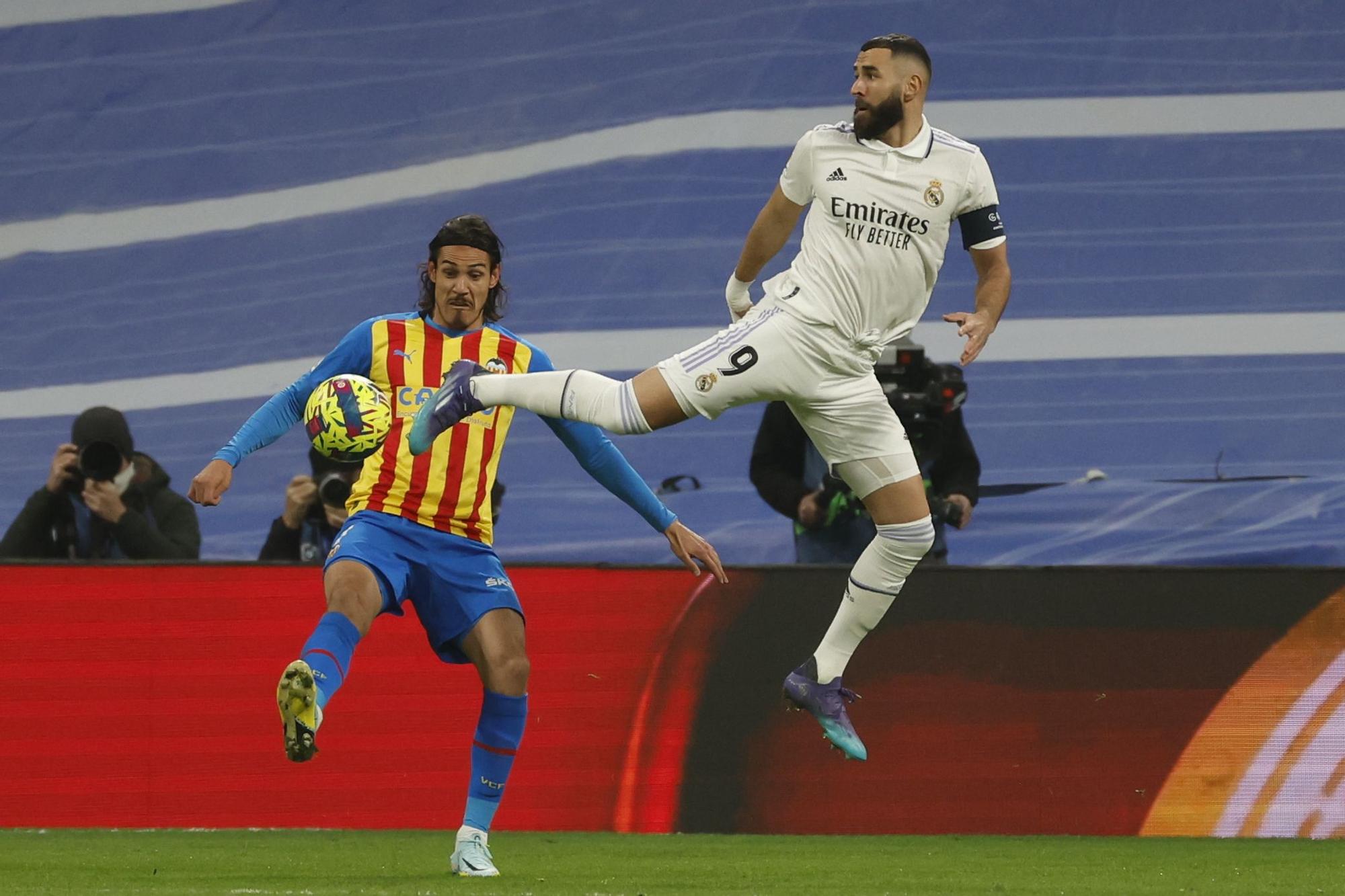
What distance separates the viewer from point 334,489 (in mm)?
7875

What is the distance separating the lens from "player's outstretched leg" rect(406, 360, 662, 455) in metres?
5.62

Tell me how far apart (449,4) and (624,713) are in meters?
4.87

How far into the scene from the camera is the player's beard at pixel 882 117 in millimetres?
5652

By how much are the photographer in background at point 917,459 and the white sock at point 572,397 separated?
227 centimetres

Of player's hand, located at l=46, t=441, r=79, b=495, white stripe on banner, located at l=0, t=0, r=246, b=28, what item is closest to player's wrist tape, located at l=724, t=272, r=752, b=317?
player's hand, located at l=46, t=441, r=79, b=495

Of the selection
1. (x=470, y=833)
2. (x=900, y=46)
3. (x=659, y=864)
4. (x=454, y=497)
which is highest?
(x=900, y=46)

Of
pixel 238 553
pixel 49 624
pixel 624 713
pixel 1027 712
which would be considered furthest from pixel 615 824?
pixel 238 553

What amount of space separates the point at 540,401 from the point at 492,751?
1184 mm

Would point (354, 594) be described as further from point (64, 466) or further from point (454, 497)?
point (64, 466)

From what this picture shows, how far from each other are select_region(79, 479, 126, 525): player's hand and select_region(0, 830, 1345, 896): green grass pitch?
135cm

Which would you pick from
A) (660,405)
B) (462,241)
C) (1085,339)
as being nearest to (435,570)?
(660,405)

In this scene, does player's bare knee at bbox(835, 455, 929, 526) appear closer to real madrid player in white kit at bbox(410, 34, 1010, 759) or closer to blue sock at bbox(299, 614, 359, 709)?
real madrid player in white kit at bbox(410, 34, 1010, 759)

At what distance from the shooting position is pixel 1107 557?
386 inches

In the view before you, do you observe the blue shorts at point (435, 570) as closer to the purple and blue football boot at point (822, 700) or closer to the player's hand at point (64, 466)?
the purple and blue football boot at point (822, 700)
